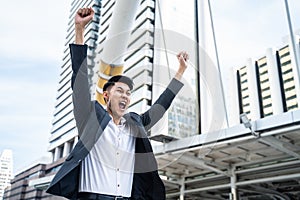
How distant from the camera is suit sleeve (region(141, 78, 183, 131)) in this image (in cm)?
159

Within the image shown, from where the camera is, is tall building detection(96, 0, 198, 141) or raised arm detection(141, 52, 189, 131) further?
tall building detection(96, 0, 198, 141)

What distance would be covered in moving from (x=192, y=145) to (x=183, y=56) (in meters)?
5.32

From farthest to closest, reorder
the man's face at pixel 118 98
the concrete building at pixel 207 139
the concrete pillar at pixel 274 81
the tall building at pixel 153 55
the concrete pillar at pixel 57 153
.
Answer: the concrete pillar at pixel 274 81, the concrete pillar at pixel 57 153, the tall building at pixel 153 55, the concrete building at pixel 207 139, the man's face at pixel 118 98

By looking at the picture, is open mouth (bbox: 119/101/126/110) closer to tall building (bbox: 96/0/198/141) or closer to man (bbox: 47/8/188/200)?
man (bbox: 47/8/188/200)

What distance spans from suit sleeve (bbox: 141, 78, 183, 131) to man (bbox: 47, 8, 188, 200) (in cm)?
8

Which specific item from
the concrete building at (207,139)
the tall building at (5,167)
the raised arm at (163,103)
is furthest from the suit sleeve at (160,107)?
the tall building at (5,167)

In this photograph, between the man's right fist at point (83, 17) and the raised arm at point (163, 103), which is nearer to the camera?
the man's right fist at point (83, 17)

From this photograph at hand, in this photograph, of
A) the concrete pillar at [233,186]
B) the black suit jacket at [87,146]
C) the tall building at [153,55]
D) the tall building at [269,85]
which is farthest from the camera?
the tall building at [269,85]

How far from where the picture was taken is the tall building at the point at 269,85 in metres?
58.4

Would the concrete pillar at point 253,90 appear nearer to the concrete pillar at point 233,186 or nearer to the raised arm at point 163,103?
the concrete pillar at point 233,186

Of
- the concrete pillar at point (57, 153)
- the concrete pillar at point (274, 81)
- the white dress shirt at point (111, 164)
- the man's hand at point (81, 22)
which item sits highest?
the concrete pillar at point (274, 81)

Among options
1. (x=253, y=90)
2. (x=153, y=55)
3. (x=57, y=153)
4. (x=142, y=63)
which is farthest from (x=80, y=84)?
(x=253, y=90)

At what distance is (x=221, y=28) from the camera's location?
9.88 meters

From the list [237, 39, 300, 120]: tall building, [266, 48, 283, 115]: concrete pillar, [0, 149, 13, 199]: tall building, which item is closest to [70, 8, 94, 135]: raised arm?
[237, 39, 300, 120]: tall building
